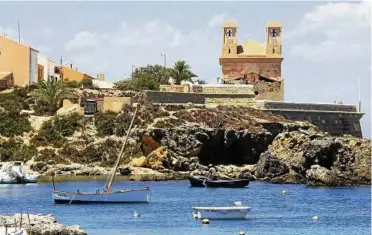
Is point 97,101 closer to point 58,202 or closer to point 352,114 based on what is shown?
point 352,114

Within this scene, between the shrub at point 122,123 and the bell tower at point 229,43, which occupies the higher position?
the bell tower at point 229,43

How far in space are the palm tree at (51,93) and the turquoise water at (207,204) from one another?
21066mm

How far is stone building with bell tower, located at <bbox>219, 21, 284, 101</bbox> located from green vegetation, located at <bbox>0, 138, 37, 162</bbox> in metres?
35.8

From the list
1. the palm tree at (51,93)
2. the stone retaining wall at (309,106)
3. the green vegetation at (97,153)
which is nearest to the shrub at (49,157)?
the green vegetation at (97,153)

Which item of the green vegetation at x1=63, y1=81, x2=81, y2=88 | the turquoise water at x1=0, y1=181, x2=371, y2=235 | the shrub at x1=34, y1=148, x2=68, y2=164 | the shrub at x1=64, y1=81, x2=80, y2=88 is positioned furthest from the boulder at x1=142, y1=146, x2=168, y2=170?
the shrub at x1=64, y1=81, x2=80, y2=88

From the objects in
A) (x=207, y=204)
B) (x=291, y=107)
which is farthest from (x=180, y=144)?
(x=207, y=204)

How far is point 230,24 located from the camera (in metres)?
130

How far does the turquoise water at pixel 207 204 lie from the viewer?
48.8m

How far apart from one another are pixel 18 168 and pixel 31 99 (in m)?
21.7

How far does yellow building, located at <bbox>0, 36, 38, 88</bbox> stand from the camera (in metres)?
109

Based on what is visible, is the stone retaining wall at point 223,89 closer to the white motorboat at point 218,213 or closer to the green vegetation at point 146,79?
the green vegetation at point 146,79

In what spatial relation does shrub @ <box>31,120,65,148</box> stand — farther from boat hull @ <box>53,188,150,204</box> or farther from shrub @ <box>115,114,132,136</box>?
boat hull @ <box>53,188,150,204</box>

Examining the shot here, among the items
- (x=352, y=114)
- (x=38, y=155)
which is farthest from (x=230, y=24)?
(x=38, y=155)

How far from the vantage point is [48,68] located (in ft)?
387
